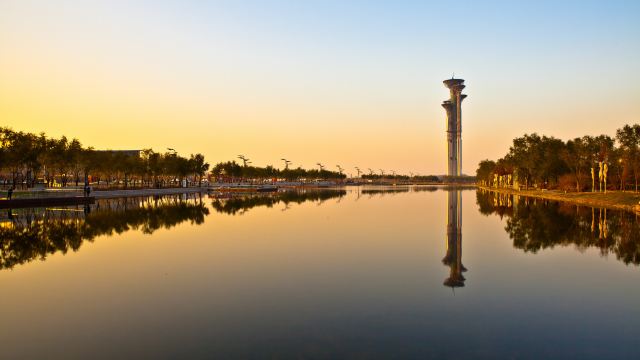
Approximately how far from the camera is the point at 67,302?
44.5 ft

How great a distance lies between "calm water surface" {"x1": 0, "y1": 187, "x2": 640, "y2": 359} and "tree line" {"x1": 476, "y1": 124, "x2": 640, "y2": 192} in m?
44.8

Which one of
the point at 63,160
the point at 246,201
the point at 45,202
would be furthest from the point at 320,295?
the point at 63,160

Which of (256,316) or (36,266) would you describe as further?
(36,266)

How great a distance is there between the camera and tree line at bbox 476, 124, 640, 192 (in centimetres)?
6506

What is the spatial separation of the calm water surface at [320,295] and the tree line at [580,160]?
1762 inches

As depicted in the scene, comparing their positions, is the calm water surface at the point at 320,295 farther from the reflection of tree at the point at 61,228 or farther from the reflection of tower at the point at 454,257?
the reflection of tree at the point at 61,228

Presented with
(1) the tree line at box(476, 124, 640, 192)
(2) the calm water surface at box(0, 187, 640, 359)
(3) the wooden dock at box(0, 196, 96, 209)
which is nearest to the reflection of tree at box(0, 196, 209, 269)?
(2) the calm water surface at box(0, 187, 640, 359)

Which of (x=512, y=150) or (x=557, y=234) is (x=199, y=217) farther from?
(x=512, y=150)

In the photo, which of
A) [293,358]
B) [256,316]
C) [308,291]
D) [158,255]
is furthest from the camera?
[158,255]

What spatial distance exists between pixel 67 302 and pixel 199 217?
2716 cm

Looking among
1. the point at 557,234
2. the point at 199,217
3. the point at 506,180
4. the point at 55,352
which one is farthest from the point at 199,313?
the point at 506,180

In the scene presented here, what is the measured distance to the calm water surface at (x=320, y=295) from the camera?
9.97m

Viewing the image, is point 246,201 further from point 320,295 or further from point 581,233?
point 320,295

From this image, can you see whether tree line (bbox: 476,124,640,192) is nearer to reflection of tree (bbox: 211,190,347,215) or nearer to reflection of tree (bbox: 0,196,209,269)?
reflection of tree (bbox: 211,190,347,215)
